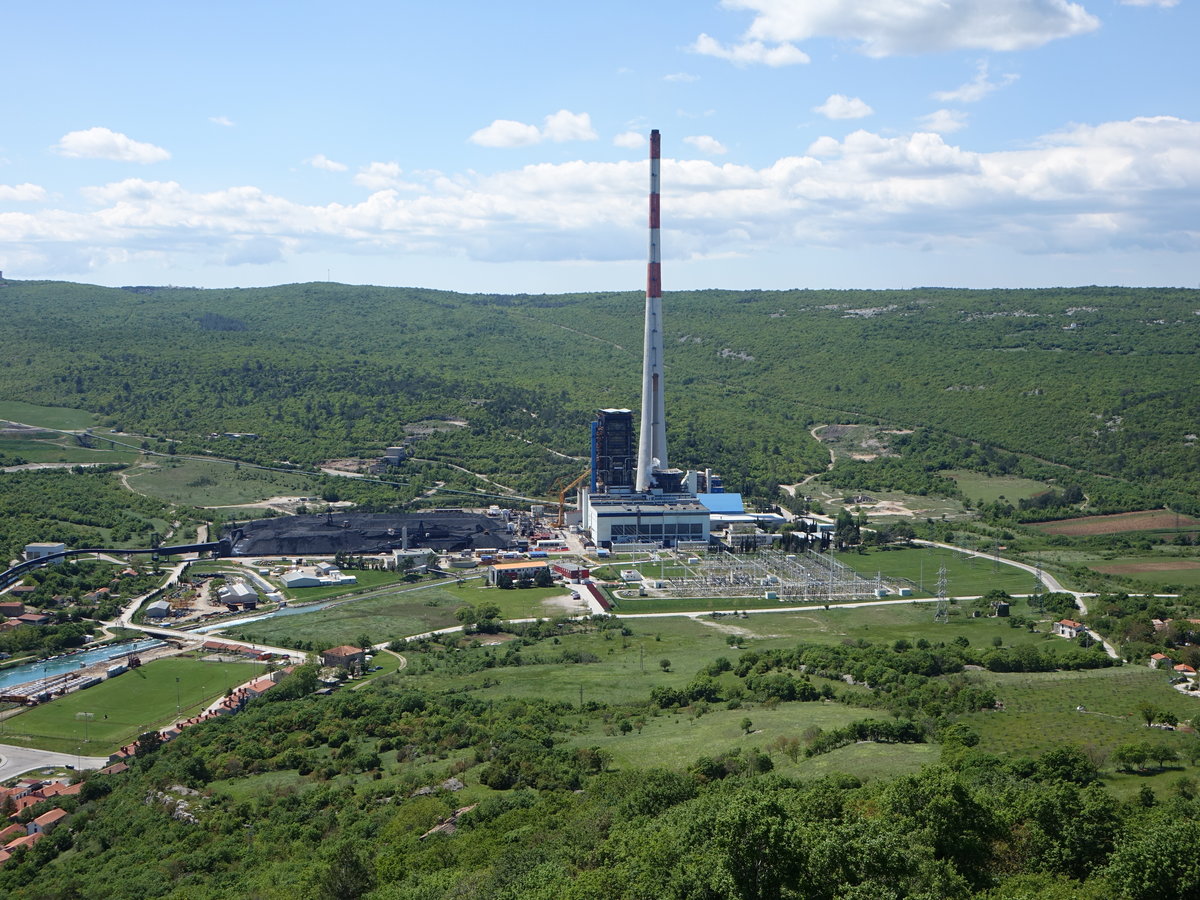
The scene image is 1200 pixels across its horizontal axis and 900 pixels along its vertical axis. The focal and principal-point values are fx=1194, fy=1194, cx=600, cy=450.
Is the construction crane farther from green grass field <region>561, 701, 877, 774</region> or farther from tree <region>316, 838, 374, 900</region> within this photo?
tree <region>316, 838, 374, 900</region>

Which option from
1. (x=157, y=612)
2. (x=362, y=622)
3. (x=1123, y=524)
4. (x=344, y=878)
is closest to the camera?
(x=344, y=878)

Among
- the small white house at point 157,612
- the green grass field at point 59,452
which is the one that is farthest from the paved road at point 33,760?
A: the green grass field at point 59,452

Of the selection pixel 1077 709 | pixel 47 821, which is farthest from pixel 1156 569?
pixel 47 821

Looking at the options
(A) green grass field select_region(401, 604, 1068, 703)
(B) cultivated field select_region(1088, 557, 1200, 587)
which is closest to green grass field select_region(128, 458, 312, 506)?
(A) green grass field select_region(401, 604, 1068, 703)

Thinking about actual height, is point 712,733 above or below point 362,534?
above

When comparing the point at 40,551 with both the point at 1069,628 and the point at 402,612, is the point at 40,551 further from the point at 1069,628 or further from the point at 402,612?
the point at 1069,628

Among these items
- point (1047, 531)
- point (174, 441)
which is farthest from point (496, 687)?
point (174, 441)
